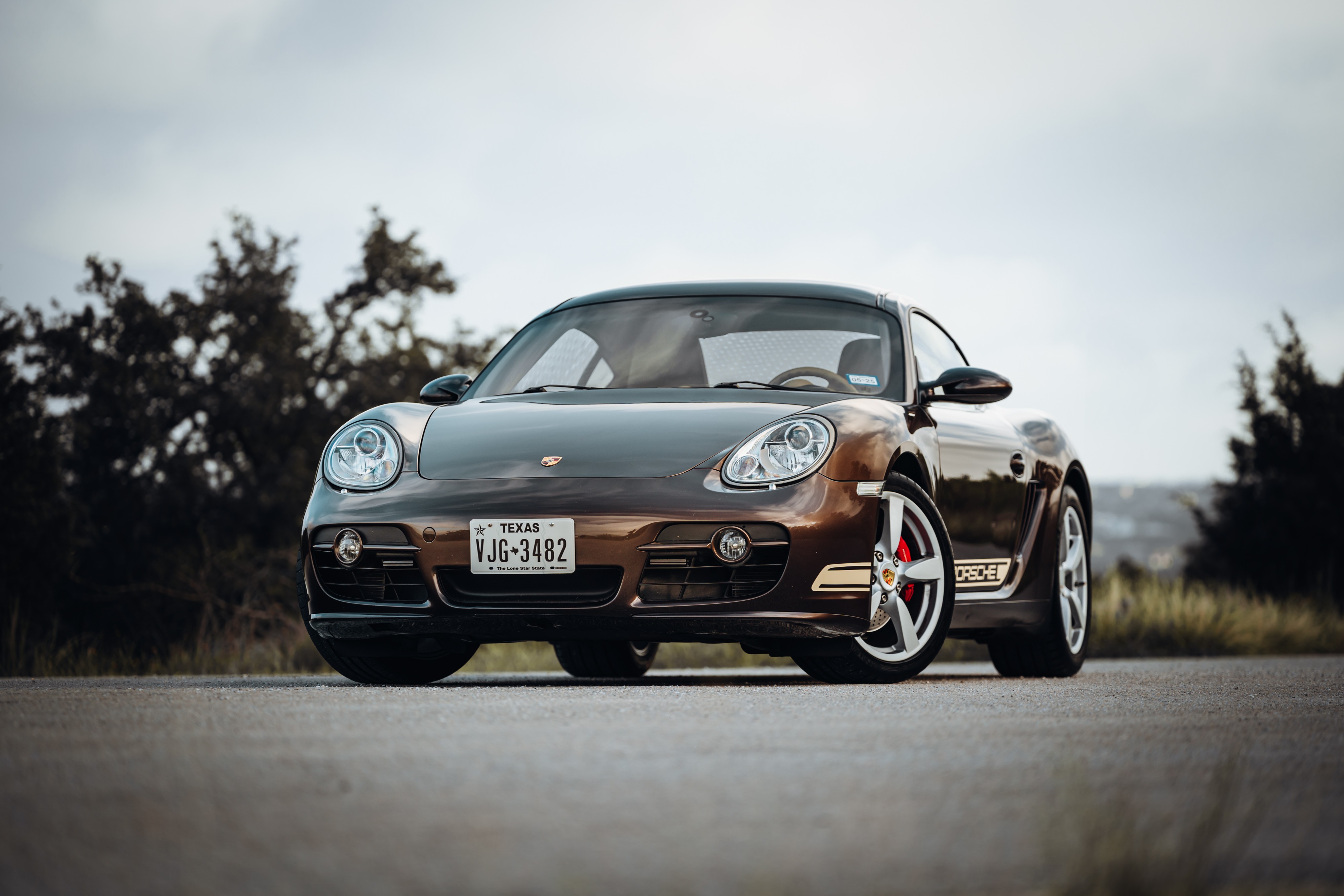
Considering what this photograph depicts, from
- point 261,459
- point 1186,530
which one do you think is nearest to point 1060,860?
point 261,459

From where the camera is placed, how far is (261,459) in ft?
83.6

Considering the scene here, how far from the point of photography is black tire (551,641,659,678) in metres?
7.75

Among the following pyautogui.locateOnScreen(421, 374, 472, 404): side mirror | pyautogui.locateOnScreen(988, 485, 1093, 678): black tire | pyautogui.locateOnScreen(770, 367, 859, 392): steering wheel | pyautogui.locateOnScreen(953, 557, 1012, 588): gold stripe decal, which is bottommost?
pyautogui.locateOnScreen(988, 485, 1093, 678): black tire

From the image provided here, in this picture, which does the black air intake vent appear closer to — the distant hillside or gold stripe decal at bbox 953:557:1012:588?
gold stripe decal at bbox 953:557:1012:588

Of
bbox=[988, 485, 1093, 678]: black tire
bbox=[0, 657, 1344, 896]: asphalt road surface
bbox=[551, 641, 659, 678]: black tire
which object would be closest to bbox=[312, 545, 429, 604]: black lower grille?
bbox=[0, 657, 1344, 896]: asphalt road surface

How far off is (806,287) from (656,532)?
201 cm

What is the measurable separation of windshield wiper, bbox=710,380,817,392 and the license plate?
115 cm

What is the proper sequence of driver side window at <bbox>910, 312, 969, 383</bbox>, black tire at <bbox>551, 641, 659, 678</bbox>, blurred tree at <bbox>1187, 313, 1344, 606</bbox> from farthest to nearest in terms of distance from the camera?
blurred tree at <bbox>1187, 313, 1344, 606</bbox> → black tire at <bbox>551, 641, 659, 678</bbox> → driver side window at <bbox>910, 312, 969, 383</bbox>

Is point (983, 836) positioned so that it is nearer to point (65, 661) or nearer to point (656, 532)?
point (656, 532)

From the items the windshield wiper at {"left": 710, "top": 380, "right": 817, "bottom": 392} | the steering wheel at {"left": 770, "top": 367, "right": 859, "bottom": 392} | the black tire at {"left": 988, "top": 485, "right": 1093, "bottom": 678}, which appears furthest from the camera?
the black tire at {"left": 988, "top": 485, "right": 1093, "bottom": 678}

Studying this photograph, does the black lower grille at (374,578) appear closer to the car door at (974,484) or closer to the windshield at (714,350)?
the windshield at (714,350)

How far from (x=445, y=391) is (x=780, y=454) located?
1.78 m

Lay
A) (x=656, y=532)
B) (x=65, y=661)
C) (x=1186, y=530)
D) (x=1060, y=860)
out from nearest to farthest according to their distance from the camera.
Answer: (x=1060, y=860)
(x=656, y=532)
(x=65, y=661)
(x=1186, y=530)

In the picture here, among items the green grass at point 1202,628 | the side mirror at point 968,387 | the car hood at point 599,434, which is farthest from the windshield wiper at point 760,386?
the green grass at point 1202,628
